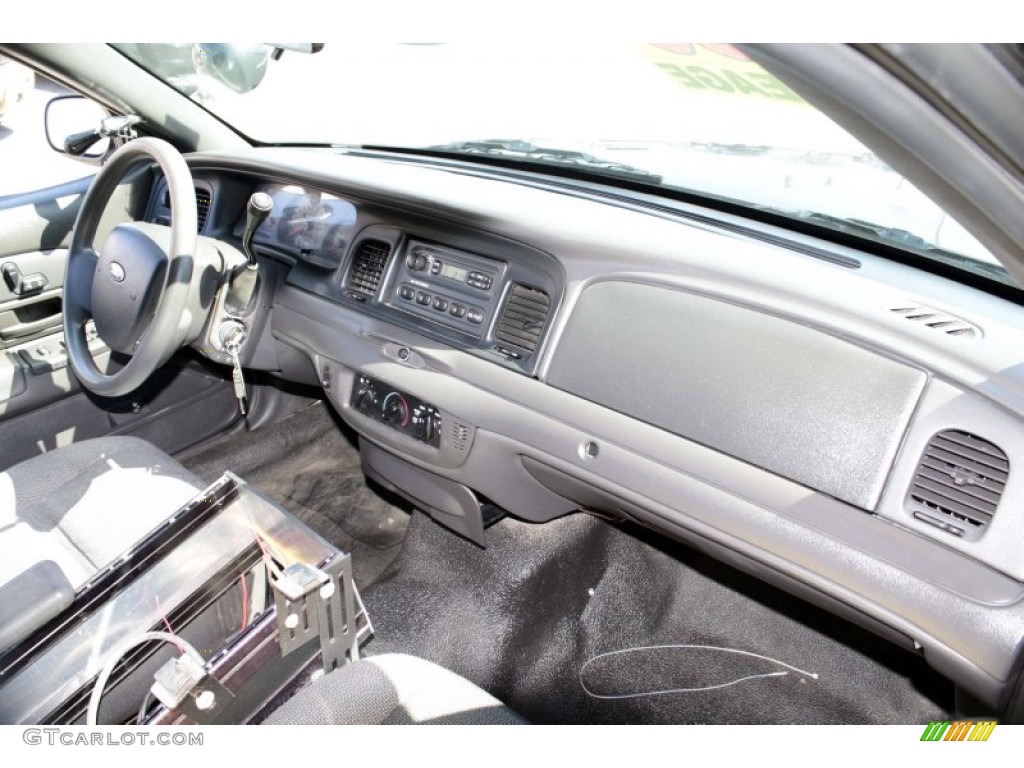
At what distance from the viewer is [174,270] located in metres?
1.65

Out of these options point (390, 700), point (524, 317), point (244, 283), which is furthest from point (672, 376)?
point (244, 283)

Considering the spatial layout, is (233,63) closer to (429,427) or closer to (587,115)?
(587,115)

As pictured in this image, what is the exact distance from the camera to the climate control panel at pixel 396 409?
188 cm

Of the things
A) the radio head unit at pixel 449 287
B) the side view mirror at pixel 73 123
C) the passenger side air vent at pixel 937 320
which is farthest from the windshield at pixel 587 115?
the radio head unit at pixel 449 287

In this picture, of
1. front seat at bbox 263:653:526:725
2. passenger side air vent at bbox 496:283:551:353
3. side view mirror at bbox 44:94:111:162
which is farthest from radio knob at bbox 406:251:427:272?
side view mirror at bbox 44:94:111:162

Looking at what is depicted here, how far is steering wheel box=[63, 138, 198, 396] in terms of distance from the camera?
165cm

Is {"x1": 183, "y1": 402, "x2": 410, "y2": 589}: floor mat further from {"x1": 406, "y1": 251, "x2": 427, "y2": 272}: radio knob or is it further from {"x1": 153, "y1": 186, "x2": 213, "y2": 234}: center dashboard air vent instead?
{"x1": 406, "y1": 251, "x2": 427, "y2": 272}: radio knob

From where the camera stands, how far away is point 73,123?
233 centimetres

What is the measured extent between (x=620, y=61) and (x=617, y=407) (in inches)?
34.0

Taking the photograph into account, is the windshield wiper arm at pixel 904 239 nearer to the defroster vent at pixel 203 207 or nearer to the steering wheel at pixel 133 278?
the steering wheel at pixel 133 278

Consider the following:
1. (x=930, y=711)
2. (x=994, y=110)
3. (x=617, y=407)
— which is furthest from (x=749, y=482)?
(x=930, y=711)

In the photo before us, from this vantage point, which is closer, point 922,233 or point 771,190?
point 922,233

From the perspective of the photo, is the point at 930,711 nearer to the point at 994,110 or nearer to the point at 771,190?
the point at 771,190
